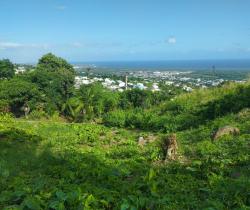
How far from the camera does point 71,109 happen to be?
26484 millimetres

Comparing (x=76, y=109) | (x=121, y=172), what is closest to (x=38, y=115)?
(x=76, y=109)

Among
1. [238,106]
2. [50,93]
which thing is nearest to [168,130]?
[238,106]

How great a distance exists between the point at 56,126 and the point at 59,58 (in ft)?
85.8

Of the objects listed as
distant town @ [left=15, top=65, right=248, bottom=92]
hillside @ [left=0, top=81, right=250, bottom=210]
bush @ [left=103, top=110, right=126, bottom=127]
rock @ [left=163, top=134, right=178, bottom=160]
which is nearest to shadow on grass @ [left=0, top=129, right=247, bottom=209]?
hillside @ [left=0, top=81, right=250, bottom=210]

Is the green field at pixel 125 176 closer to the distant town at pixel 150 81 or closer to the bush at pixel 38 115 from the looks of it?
the bush at pixel 38 115

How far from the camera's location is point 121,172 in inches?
285

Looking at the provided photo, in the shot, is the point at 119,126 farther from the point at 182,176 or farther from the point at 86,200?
the point at 86,200

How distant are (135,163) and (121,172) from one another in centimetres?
125

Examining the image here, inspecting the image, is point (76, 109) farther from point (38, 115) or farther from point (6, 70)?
point (6, 70)

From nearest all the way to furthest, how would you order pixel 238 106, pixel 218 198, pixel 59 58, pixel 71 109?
pixel 218 198, pixel 238 106, pixel 71 109, pixel 59 58

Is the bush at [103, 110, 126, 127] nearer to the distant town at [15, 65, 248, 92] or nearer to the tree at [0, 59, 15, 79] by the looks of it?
the distant town at [15, 65, 248, 92]

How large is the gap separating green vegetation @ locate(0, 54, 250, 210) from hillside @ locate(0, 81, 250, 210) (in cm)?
1

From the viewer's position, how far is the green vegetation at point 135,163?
17.8 ft

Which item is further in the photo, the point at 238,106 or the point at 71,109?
the point at 71,109
